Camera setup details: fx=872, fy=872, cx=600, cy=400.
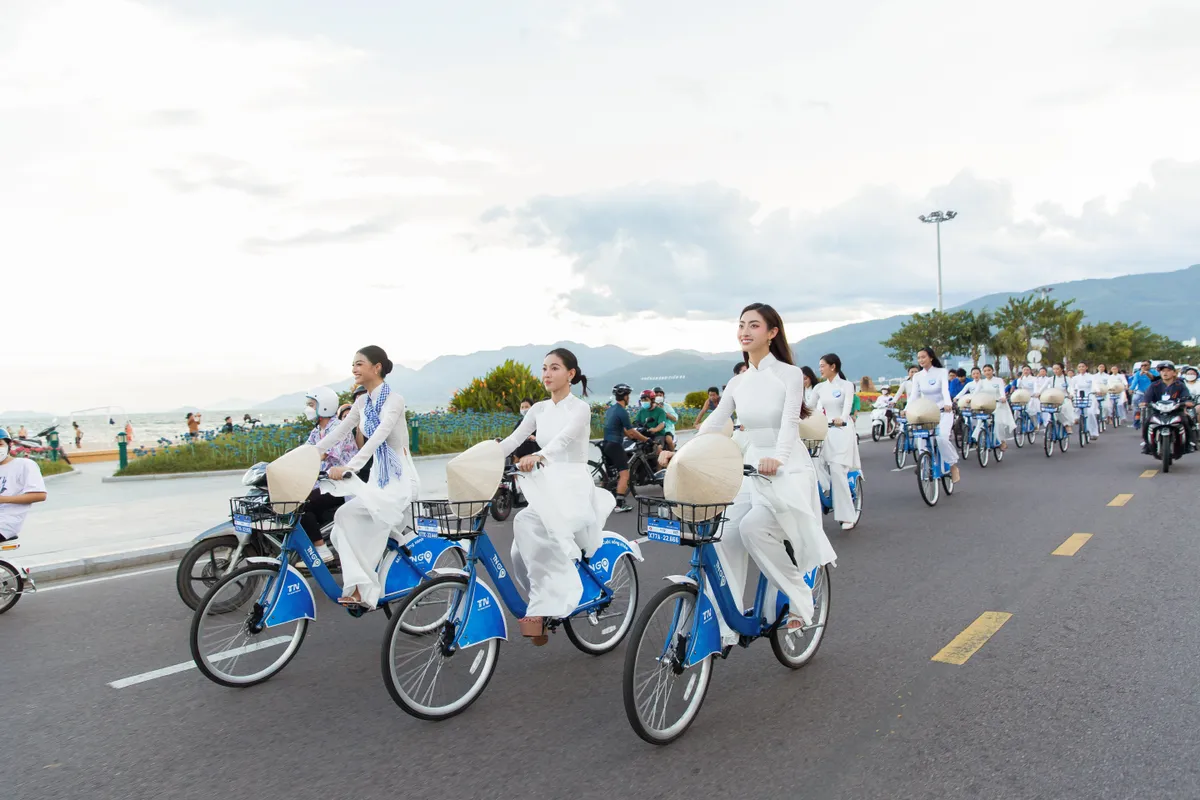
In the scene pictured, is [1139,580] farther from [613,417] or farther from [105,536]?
[105,536]

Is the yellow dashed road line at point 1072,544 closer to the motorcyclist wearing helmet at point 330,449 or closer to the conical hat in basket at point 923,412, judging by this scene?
the conical hat in basket at point 923,412

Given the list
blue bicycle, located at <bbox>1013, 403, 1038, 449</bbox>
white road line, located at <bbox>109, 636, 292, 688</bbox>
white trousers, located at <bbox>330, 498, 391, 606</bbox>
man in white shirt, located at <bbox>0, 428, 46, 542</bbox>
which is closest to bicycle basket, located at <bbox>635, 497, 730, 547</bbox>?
white trousers, located at <bbox>330, 498, 391, 606</bbox>

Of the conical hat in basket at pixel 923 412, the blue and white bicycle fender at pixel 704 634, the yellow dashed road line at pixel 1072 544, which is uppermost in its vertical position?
the conical hat in basket at pixel 923 412

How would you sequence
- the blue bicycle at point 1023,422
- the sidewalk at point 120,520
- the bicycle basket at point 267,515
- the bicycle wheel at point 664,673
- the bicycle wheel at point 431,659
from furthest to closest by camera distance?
the blue bicycle at point 1023,422 < the sidewalk at point 120,520 < the bicycle basket at point 267,515 < the bicycle wheel at point 431,659 < the bicycle wheel at point 664,673

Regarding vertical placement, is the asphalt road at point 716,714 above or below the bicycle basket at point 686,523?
below

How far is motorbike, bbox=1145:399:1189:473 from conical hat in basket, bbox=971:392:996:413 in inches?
97.6

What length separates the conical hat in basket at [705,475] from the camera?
3980mm

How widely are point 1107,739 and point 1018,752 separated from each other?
435 millimetres

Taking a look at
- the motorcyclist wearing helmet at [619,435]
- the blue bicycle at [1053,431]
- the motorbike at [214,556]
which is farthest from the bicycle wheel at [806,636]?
the blue bicycle at [1053,431]

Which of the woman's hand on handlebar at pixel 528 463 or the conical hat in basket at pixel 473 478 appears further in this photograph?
the woman's hand on handlebar at pixel 528 463

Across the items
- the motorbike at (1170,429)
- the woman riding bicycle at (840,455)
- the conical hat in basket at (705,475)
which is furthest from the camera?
the motorbike at (1170,429)

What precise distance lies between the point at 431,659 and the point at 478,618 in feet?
1.10

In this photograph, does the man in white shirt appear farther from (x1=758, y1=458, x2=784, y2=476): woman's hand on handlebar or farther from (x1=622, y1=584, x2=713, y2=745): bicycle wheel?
(x1=758, y1=458, x2=784, y2=476): woman's hand on handlebar

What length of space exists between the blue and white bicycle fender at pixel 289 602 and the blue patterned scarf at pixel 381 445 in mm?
857
